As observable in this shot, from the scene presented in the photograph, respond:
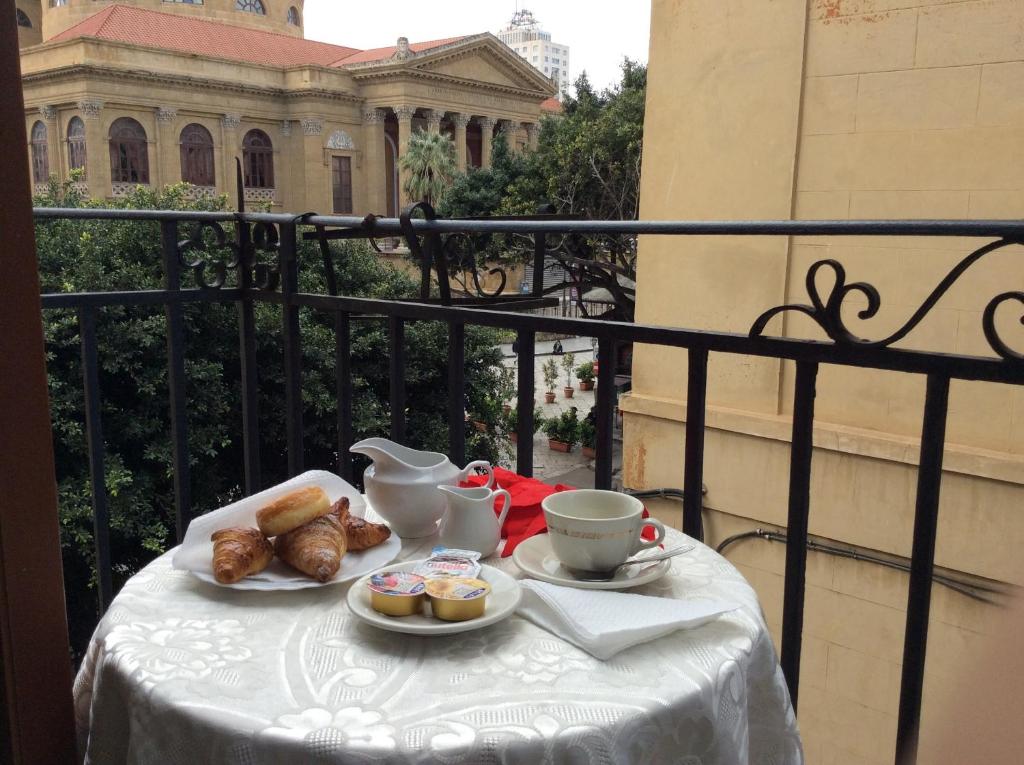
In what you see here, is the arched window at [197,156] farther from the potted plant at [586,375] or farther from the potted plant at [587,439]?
the potted plant at [587,439]

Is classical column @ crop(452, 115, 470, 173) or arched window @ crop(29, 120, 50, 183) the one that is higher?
classical column @ crop(452, 115, 470, 173)

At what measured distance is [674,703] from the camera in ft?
2.58

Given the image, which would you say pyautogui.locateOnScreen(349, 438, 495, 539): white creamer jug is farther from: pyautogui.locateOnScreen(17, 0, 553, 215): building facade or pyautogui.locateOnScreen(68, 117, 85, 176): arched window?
pyautogui.locateOnScreen(68, 117, 85, 176): arched window

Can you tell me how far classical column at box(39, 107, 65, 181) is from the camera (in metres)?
31.7

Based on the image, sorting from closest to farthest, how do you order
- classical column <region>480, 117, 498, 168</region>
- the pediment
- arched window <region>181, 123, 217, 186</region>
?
arched window <region>181, 123, 217, 186</region>, the pediment, classical column <region>480, 117, 498, 168</region>

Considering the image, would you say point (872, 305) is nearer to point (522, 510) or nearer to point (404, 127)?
point (522, 510)

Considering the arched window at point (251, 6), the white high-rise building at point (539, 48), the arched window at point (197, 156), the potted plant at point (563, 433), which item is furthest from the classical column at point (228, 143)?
the white high-rise building at point (539, 48)

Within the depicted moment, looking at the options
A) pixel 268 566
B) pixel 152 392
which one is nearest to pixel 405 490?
pixel 268 566

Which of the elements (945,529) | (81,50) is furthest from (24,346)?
(81,50)

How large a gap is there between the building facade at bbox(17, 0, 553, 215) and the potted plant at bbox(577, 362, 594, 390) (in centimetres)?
1761

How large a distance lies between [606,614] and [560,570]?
160 mm

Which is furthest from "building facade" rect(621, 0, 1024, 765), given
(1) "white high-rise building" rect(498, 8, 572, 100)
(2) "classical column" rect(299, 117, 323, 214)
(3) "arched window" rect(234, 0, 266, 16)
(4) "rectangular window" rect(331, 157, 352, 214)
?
(1) "white high-rise building" rect(498, 8, 572, 100)

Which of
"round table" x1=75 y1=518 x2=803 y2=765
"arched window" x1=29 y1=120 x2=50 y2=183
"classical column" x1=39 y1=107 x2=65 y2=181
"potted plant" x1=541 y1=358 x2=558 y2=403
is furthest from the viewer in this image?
"arched window" x1=29 y1=120 x2=50 y2=183

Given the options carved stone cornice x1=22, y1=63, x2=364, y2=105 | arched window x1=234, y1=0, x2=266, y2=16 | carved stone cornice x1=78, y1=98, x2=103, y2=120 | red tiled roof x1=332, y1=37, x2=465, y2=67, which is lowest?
carved stone cornice x1=78, y1=98, x2=103, y2=120
